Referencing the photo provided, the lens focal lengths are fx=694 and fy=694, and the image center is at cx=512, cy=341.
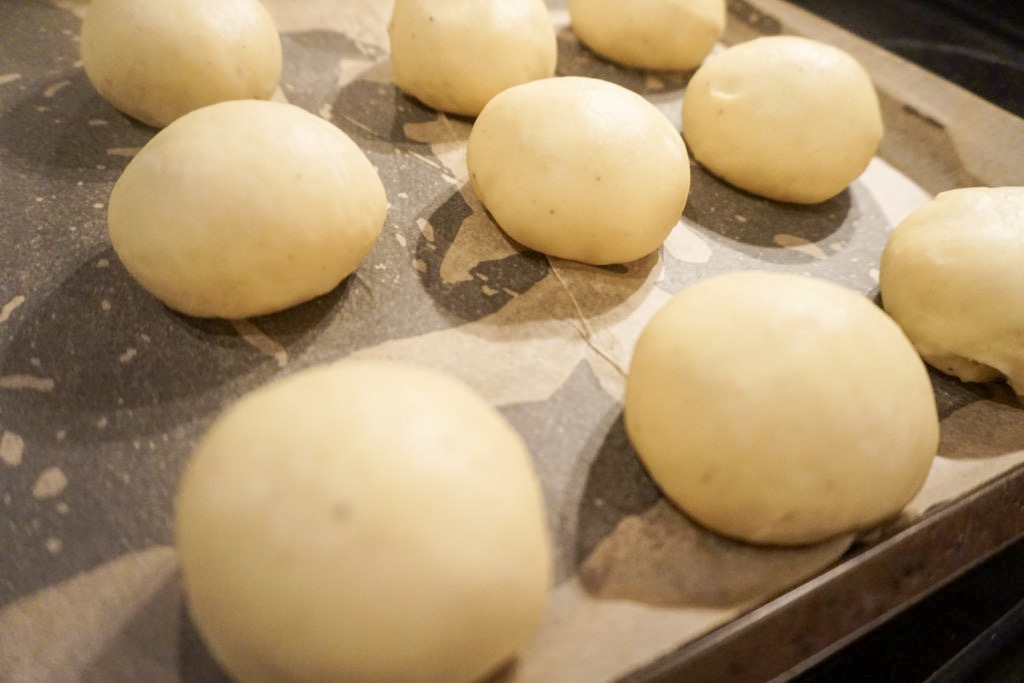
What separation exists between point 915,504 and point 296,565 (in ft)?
2.89

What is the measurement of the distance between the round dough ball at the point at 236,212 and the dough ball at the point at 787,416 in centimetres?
56

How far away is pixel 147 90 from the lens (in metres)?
1.42

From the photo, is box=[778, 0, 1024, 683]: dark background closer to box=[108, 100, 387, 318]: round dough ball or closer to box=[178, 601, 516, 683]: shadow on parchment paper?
box=[178, 601, 516, 683]: shadow on parchment paper

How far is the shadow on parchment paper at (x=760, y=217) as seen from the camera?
1495 millimetres

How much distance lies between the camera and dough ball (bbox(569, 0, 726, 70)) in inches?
71.4

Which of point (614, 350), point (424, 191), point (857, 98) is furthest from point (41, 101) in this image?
point (857, 98)

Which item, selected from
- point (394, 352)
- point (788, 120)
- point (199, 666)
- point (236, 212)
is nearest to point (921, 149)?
point (788, 120)

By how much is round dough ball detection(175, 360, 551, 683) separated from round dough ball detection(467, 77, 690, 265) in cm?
59

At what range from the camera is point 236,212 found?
1.04m

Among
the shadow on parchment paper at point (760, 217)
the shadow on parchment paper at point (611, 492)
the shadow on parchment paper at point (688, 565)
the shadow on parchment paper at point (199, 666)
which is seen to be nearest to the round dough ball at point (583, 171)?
the shadow on parchment paper at point (760, 217)

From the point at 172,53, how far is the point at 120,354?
2.17 ft

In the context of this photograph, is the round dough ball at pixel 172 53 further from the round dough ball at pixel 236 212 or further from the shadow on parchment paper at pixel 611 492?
the shadow on parchment paper at pixel 611 492

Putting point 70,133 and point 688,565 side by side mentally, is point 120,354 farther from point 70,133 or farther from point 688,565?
point 688,565

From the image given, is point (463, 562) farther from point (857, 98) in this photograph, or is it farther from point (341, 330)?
point (857, 98)
